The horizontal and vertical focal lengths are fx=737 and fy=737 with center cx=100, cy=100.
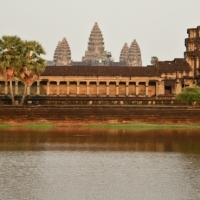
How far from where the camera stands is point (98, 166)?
33.1 meters

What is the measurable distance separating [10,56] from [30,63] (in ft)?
6.16

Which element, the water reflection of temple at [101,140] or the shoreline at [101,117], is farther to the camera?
the shoreline at [101,117]

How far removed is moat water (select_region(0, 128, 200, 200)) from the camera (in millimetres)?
26906

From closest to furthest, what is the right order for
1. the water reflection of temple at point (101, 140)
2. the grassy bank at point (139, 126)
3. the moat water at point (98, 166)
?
the moat water at point (98, 166) < the water reflection of temple at point (101, 140) < the grassy bank at point (139, 126)

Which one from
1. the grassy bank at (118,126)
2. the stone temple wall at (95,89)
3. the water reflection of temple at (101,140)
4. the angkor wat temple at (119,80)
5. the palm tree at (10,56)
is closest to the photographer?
the water reflection of temple at (101,140)

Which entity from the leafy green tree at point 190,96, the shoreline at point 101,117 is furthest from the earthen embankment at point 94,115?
the leafy green tree at point 190,96

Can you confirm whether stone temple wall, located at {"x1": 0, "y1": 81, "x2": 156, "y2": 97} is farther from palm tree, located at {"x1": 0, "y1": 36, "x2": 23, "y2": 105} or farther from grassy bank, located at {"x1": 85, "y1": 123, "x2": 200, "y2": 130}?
grassy bank, located at {"x1": 85, "y1": 123, "x2": 200, "y2": 130}

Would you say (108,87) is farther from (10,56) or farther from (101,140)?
(101,140)

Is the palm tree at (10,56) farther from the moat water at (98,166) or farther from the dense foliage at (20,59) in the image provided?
the moat water at (98,166)

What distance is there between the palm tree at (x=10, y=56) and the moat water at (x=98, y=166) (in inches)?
598

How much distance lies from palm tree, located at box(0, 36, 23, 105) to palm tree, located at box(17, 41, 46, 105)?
1.55 ft

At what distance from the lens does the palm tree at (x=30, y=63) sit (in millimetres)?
64000

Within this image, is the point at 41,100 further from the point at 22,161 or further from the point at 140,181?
the point at 140,181

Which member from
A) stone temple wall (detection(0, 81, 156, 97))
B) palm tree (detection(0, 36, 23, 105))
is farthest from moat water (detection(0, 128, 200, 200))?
stone temple wall (detection(0, 81, 156, 97))
